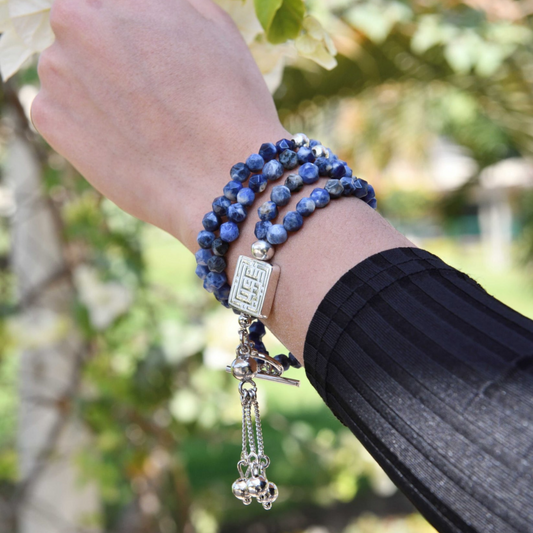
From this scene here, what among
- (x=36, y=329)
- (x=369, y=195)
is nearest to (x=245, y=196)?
(x=369, y=195)

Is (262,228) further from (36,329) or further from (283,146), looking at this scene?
(36,329)

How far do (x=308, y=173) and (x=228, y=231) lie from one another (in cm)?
9

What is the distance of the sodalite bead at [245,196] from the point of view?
0.49 metres

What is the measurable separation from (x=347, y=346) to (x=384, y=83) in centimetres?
232

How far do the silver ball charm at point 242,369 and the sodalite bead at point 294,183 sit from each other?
180mm

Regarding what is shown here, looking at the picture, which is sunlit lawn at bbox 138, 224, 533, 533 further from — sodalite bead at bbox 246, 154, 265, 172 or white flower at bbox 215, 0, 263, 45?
white flower at bbox 215, 0, 263, 45

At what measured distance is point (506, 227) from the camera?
15086 millimetres

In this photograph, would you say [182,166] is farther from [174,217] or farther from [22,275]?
[22,275]

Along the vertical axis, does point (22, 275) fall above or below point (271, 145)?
above

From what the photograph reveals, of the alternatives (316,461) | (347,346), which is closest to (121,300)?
(316,461)

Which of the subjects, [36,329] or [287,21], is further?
[36,329]

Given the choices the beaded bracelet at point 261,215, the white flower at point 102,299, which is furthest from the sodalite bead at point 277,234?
the white flower at point 102,299

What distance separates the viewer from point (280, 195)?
0.48 meters

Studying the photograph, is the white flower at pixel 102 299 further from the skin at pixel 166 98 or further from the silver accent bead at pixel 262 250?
the silver accent bead at pixel 262 250
